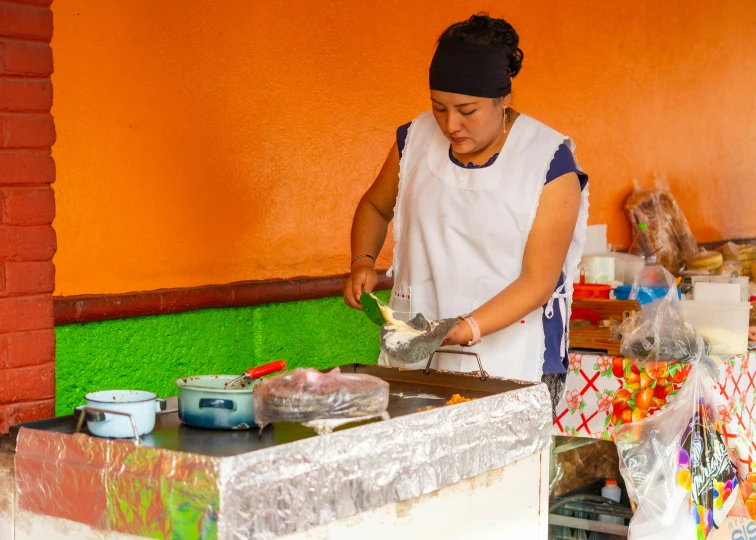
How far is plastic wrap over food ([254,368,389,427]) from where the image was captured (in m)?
1.79

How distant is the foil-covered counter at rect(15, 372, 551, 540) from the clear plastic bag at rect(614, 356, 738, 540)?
1213 mm

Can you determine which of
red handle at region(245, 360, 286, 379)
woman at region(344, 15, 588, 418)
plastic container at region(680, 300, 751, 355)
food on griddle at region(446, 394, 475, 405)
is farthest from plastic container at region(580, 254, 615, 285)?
red handle at region(245, 360, 286, 379)

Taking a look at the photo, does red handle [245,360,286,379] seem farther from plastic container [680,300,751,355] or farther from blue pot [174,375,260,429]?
plastic container [680,300,751,355]

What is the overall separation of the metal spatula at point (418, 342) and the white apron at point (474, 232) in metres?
0.39

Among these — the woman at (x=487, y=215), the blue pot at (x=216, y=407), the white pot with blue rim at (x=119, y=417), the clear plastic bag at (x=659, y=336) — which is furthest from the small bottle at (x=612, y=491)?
the white pot with blue rim at (x=119, y=417)

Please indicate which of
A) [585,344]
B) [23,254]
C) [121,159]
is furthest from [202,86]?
[585,344]

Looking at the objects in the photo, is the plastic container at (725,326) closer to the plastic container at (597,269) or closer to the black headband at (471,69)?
the plastic container at (597,269)

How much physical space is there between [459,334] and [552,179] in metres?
0.52

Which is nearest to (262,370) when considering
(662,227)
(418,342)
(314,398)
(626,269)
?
(314,398)

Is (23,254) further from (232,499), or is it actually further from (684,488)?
(684,488)

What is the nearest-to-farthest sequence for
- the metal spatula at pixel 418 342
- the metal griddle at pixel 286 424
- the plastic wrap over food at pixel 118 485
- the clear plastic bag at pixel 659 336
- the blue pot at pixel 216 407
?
the plastic wrap over food at pixel 118 485 → the metal griddle at pixel 286 424 → the blue pot at pixel 216 407 → the metal spatula at pixel 418 342 → the clear plastic bag at pixel 659 336

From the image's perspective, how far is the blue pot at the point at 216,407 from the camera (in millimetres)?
1864

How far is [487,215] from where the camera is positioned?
2572 mm

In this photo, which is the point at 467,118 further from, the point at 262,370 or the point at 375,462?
the point at 375,462
